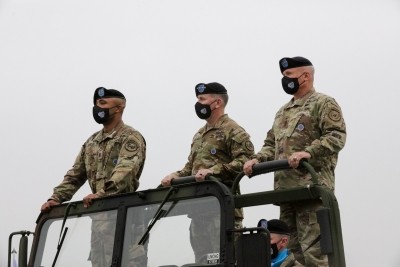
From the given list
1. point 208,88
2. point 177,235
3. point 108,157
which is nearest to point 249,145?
point 208,88

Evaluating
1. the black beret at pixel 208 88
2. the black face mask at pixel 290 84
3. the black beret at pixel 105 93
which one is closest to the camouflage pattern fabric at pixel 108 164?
the black beret at pixel 105 93

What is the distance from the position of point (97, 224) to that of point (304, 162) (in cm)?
122

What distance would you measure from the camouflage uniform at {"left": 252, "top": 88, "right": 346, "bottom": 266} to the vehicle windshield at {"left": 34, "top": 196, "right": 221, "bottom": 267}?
548mm

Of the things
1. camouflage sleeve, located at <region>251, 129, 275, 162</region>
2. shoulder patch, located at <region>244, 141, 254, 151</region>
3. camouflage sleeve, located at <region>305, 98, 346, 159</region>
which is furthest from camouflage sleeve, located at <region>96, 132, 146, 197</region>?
camouflage sleeve, located at <region>305, 98, 346, 159</region>

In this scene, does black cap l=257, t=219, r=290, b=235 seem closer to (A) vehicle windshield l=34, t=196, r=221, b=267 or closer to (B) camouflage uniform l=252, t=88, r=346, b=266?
(B) camouflage uniform l=252, t=88, r=346, b=266

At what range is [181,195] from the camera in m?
3.75

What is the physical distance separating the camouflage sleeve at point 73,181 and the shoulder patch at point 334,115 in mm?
2031

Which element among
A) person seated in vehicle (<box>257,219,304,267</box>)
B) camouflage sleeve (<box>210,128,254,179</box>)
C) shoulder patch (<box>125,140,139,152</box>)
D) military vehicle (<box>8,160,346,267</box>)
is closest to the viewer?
military vehicle (<box>8,160,346,267</box>)

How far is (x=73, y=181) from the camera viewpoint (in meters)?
5.29

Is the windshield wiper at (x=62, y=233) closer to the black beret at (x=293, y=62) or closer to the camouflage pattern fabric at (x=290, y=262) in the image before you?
the camouflage pattern fabric at (x=290, y=262)

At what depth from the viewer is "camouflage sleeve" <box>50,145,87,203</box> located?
5.16 metres

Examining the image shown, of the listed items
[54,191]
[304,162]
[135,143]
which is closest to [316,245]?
[304,162]

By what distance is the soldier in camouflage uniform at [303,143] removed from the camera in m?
3.80

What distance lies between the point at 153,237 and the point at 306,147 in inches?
40.6
